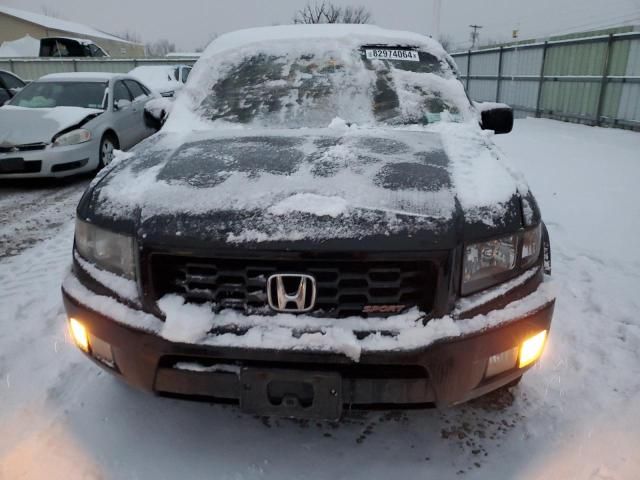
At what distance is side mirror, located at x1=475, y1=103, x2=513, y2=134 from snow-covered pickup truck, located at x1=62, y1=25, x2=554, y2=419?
122cm

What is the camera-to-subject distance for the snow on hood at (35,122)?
6.41m

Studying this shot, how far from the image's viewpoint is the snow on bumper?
1.63m

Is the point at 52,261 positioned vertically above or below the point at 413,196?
below

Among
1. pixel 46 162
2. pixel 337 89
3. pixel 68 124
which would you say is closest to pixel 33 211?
pixel 46 162

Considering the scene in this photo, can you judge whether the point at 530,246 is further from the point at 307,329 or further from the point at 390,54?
the point at 390,54

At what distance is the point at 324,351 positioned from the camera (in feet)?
5.31

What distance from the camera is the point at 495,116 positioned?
3203 mm

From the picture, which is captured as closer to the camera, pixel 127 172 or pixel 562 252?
pixel 127 172

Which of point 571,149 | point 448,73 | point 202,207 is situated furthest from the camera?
point 571,149

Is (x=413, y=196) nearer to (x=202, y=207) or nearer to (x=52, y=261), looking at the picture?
(x=202, y=207)

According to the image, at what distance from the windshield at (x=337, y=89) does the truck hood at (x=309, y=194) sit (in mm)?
471

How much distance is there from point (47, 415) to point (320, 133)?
181 centimetres

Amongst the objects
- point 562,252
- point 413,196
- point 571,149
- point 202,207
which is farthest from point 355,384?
point 571,149

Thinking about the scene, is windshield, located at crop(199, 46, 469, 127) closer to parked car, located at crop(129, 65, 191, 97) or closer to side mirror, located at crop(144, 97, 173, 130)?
side mirror, located at crop(144, 97, 173, 130)
